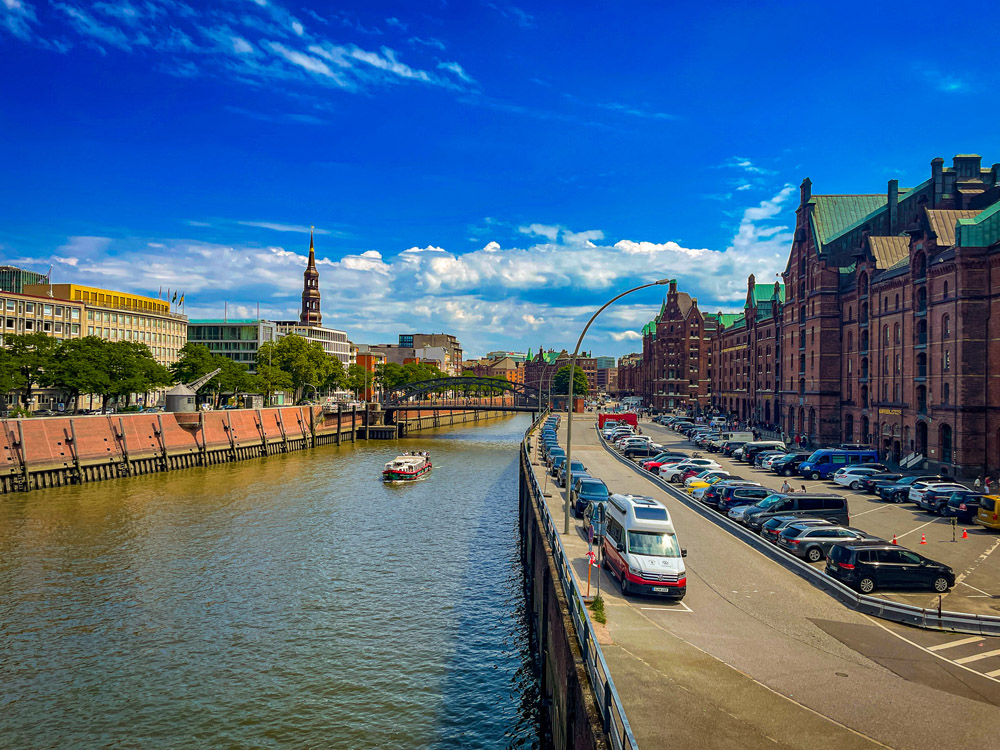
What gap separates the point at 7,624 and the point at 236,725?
13.5 metres

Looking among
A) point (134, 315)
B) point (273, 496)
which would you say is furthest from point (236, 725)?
point (134, 315)

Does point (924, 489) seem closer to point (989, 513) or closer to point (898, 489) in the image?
point (898, 489)

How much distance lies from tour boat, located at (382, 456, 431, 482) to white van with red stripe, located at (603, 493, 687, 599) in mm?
41914

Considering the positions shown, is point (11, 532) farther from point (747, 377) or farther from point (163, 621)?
point (747, 377)

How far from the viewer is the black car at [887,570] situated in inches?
913

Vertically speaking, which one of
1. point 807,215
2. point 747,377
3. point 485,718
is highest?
point 807,215

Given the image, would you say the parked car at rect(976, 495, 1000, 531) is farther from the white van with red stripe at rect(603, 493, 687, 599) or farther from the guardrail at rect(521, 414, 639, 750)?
the guardrail at rect(521, 414, 639, 750)

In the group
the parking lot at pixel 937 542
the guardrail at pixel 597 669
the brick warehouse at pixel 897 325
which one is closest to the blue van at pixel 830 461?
the parking lot at pixel 937 542

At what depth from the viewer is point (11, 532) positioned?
138 feet

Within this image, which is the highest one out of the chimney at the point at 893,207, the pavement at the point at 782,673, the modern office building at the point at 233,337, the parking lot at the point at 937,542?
the chimney at the point at 893,207

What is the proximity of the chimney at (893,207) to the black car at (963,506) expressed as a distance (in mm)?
46299

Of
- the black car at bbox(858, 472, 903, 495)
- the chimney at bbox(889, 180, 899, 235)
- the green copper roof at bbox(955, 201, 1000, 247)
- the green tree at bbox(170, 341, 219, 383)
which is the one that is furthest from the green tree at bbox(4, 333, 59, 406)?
the chimney at bbox(889, 180, 899, 235)

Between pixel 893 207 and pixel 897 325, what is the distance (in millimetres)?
18902

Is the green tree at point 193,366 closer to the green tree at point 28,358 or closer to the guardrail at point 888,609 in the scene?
the green tree at point 28,358
